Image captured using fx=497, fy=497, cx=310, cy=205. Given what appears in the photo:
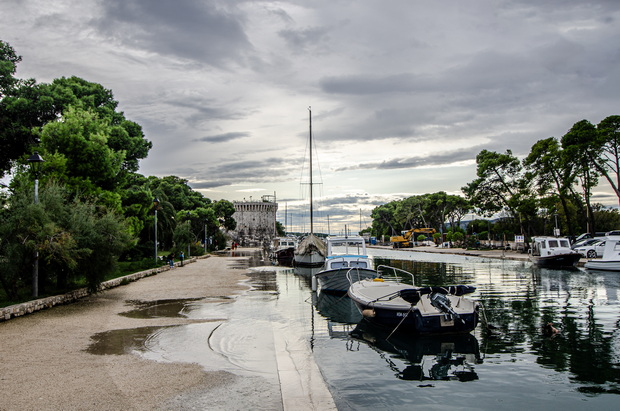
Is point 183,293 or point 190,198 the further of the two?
point 190,198

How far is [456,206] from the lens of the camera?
106 metres

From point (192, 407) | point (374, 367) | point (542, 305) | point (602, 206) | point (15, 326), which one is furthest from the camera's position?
point (602, 206)

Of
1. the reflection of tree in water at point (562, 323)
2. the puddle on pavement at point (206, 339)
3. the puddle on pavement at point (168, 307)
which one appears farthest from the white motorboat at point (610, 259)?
the puddle on pavement at point (168, 307)

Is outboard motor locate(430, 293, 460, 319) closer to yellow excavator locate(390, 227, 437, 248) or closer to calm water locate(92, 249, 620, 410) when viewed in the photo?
calm water locate(92, 249, 620, 410)

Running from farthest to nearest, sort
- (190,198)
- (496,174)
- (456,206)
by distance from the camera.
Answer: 1. (456,206)
2. (190,198)
3. (496,174)

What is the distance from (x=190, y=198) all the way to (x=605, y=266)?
7249 centimetres

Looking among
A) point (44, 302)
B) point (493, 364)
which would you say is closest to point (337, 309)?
point (493, 364)

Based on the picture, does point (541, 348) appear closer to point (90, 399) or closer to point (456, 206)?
point (90, 399)

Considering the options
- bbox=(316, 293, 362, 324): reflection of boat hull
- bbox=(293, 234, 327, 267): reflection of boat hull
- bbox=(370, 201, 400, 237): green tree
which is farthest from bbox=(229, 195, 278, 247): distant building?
bbox=(316, 293, 362, 324): reflection of boat hull

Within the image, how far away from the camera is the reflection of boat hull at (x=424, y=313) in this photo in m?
13.6

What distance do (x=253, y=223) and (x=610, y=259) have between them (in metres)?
114

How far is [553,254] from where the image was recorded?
120ft

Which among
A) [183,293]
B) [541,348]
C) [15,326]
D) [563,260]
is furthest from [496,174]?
[15,326]

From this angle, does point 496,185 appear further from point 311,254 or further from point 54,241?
point 54,241
